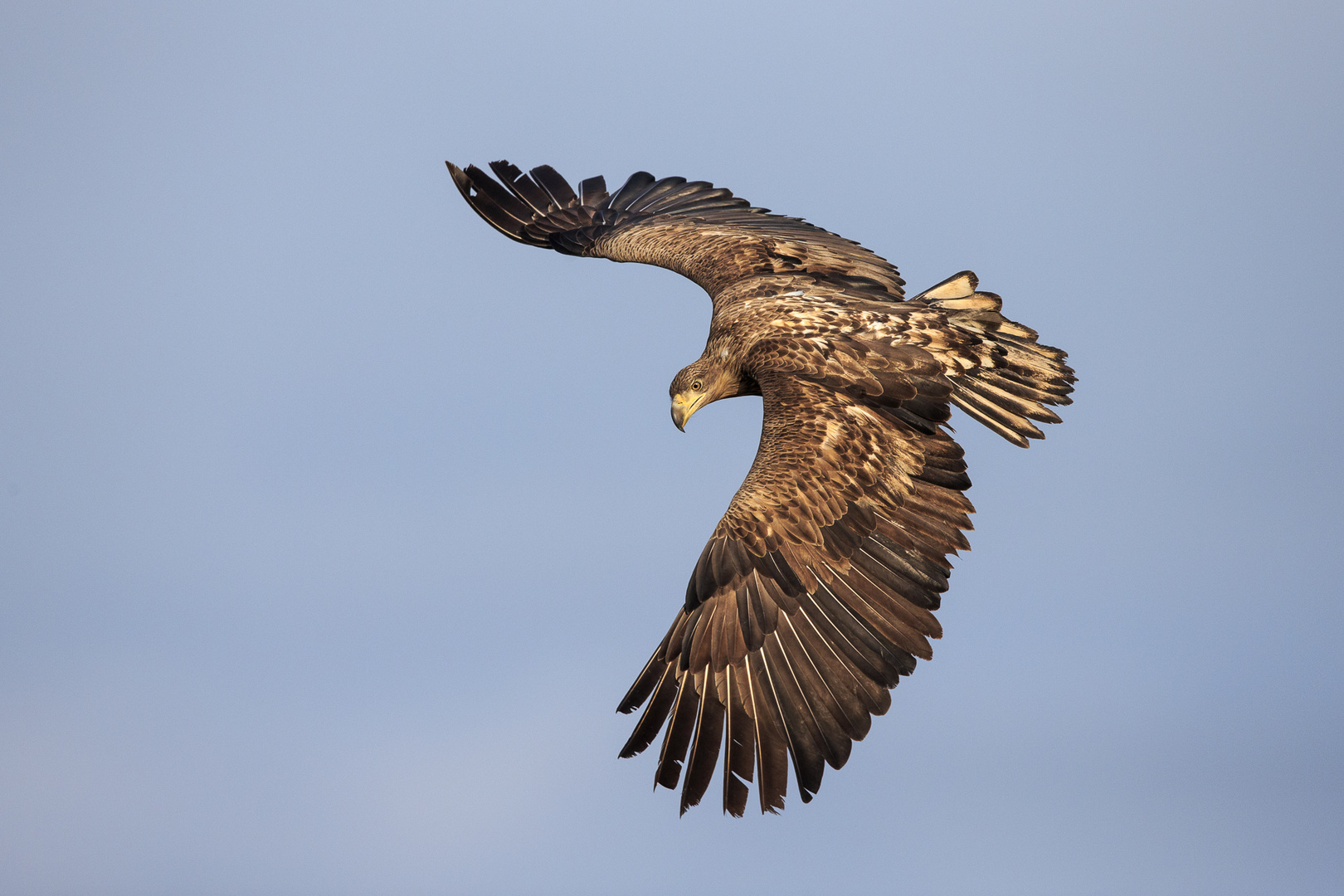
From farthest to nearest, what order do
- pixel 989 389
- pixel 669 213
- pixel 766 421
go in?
pixel 669 213 < pixel 989 389 < pixel 766 421

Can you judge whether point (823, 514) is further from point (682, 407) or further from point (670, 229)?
point (670, 229)

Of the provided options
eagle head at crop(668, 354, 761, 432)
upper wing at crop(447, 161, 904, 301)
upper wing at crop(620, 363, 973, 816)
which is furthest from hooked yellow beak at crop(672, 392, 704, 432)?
upper wing at crop(447, 161, 904, 301)

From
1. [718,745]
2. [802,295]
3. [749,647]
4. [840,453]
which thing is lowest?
[718,745]

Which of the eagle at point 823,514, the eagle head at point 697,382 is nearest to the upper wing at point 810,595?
the eagle at point 823,514

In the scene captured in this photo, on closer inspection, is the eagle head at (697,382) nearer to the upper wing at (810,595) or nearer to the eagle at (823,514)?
the eagle at (823,514)

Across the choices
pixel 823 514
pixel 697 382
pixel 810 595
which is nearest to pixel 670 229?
pixel 697 382

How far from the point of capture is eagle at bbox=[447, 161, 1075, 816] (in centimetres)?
931

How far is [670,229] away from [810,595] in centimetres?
599

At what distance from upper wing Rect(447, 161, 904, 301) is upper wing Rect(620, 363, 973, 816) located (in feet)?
8.46

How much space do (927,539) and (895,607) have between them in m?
0.62

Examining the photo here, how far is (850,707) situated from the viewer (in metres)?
9.27

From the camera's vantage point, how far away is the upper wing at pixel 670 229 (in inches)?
527

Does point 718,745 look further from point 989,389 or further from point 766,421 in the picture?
point 989,389

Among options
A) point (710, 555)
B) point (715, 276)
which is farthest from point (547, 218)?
point (710, 555)
